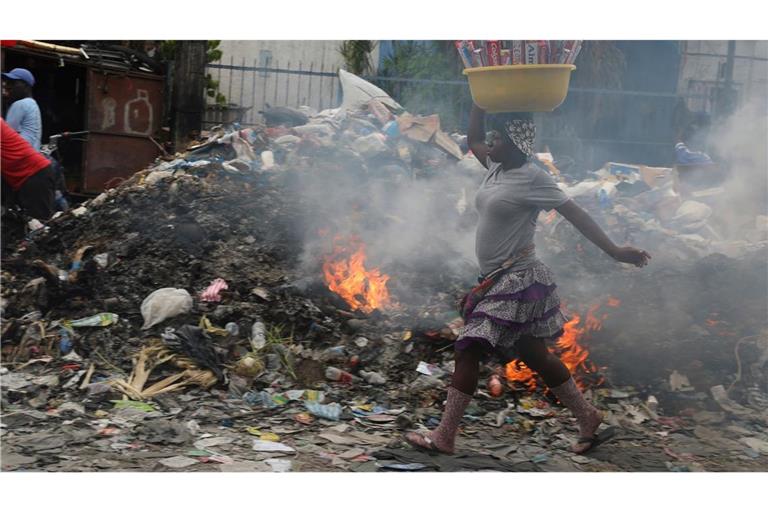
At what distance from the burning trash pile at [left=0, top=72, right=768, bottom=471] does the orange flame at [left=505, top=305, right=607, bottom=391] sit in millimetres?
15

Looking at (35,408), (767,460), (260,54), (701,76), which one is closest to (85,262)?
(35,408)

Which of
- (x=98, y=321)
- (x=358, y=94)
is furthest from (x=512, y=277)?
(x=358, y=94)

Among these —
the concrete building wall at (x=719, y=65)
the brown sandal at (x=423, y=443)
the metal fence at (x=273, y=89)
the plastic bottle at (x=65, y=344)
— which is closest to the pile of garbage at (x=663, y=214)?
the brown sandal at (x=423, y=443)

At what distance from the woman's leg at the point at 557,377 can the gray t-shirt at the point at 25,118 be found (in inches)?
249

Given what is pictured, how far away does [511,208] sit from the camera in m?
4.03

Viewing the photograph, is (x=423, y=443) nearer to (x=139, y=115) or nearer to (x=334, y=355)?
(x=334, y=355)

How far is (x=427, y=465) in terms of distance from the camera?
3.98 metres

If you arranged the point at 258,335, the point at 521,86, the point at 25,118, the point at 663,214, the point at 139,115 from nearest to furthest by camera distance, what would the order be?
the point at 521,86, the point at 258,335, the point at 25,118, the point at 663,214, the point at 139,115

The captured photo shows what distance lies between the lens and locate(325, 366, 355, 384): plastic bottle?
5188 mm

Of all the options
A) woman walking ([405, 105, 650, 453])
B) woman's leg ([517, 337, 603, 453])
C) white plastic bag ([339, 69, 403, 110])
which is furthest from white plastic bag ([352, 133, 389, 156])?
woman's leg ([517, 337, 603, 453])

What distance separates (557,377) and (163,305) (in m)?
2.88

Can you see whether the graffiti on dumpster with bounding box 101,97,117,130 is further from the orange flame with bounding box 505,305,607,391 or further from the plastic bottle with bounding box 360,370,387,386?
the orange flame with bounding box 505,305,607,391

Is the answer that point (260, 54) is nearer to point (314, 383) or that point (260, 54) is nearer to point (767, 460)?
point (314, 383)

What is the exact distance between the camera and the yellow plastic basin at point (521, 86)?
422 cm
